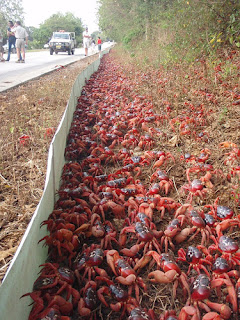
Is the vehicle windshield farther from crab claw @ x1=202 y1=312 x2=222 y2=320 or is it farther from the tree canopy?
crab claw @ x1=202 y1=312 x2=222 y2=320

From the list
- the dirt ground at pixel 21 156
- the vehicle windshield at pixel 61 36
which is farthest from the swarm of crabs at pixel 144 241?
the vehicle windshield at pixel 61 36

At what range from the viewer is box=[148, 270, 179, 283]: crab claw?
6.57 feet

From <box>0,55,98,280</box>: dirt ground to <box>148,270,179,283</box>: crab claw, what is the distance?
1154mm

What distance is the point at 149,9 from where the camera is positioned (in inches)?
719

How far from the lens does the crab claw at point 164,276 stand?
6.57 ft

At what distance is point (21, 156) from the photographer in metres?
4.35

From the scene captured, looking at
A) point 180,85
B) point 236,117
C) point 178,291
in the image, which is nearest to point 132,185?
point 178,291

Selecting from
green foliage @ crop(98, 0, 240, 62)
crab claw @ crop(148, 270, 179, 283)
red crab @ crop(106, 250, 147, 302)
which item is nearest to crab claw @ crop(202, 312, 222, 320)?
crab claw @ crop(148, 270, 179, 283)

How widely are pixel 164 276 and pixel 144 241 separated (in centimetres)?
36

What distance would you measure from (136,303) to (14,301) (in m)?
0.77

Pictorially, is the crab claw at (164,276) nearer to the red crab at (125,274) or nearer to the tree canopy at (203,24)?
the red crab at (125,274)

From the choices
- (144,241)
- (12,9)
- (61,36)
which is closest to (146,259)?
(144,241)

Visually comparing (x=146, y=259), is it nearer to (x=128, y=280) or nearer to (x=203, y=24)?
(x=128, y=280)

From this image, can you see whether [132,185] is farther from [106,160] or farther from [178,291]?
[178,291]
